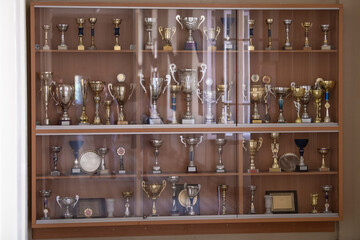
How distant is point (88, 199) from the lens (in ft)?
16.8

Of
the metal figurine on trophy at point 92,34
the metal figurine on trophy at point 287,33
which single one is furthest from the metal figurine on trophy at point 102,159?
the metal figurine on trophy at point 287,33

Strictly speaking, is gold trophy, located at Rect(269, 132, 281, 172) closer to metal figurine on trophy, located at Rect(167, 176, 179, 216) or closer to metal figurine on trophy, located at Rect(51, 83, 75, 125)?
metal figurine on trophy, located at Rect(167, 176, 179, 216)

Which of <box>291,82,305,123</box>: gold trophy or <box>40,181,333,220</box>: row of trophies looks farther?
<box>291,82,305,123</box>: gold trophy

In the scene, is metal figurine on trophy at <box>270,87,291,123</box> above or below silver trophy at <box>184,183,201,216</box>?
above

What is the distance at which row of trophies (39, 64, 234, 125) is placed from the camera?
507 centimetres

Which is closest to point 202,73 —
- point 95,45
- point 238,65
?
point 238,65

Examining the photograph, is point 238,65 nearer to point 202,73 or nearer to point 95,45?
point 202,73

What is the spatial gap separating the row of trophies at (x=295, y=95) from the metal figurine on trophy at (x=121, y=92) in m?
0.99

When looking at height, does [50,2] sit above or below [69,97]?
above

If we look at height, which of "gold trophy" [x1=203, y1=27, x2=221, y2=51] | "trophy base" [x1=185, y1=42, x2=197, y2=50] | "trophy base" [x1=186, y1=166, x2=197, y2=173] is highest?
"gold trophy" [x1=203, y1=27, x2=221, y2=51]

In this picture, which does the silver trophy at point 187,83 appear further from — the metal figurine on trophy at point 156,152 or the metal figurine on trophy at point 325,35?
the metal figurine on trophy at point 325,35

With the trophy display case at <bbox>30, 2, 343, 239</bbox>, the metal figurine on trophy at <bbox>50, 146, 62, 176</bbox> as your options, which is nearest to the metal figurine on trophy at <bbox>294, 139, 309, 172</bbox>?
the trophy display case at <bbox>30, 2, 343, 239</bbox>

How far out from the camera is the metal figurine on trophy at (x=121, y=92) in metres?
5.11

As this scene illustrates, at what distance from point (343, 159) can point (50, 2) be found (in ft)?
9.09
